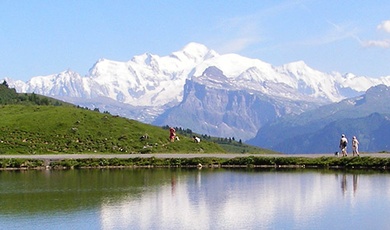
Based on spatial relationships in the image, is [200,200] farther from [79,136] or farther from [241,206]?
[79,136]

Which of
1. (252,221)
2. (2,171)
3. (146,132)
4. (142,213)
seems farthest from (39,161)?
(252,221)

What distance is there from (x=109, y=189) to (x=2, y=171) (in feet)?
101

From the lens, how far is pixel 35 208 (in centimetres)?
5869

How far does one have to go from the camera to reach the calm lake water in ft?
164

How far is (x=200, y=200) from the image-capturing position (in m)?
60.9

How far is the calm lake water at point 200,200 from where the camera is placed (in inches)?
1962

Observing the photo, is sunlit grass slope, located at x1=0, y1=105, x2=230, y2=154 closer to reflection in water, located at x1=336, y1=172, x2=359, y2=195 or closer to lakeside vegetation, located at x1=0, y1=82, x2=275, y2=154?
lakeside vegetation, located at x1=0, y1=82, x2=275, y2=154

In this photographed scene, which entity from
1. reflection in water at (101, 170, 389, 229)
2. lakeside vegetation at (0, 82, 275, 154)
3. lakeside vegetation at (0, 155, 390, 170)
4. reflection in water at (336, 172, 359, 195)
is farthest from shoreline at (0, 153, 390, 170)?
lakeside vegetation at (0, 82, 275, 154)

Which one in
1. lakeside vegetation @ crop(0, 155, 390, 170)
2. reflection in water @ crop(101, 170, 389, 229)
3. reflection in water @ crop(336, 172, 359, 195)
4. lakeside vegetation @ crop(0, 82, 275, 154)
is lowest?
reflection in water @ crop(101, 170, 389, 229)

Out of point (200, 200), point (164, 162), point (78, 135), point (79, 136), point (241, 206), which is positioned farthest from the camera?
point (78, 135)

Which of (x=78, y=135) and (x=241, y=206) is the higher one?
(x=78, y=135)

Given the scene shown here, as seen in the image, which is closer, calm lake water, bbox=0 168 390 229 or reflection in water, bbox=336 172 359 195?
calm lake water, bbox=0 168 390 229

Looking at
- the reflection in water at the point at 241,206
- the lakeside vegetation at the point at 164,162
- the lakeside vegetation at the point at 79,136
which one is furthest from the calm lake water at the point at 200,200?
the lakeside vegetation at the point at 79,136

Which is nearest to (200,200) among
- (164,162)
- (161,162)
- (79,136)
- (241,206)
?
(241,206)
